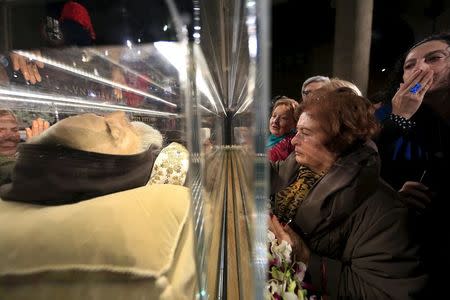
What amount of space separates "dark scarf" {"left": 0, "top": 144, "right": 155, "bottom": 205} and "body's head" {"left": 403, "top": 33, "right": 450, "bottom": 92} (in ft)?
2.91

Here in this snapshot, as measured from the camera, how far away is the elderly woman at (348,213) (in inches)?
25.4

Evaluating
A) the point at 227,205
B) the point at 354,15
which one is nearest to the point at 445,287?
the point at 354,15

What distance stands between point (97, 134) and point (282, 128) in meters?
0.59

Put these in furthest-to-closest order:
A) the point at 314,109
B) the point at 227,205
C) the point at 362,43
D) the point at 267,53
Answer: the point at 227,205, the point at 362,43, the point at 314,109, the point at 267,53

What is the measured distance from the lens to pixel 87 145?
69cm

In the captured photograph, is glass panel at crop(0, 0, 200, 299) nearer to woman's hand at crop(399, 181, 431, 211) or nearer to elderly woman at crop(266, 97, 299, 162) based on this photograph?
elderly woman at crop(266, 97, 299, 162)

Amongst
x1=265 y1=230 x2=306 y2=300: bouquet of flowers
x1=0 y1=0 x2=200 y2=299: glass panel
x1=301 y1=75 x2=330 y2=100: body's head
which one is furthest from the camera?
x1=301 y1=75 x2=330 y2=100: body's head

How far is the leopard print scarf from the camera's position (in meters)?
0.79

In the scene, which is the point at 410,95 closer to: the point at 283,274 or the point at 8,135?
the point at 283,274

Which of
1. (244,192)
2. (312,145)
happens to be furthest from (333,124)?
(244,192)

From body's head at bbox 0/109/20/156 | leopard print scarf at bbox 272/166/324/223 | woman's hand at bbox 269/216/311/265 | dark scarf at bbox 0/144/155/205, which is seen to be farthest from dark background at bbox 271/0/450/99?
body's head at bbox 0/109/20/156

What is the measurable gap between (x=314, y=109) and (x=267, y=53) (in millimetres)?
442

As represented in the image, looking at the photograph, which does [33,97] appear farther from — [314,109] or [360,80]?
[360,80]

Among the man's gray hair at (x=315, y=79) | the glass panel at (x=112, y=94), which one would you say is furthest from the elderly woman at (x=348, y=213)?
the glass panel at (x=112, y=94)
